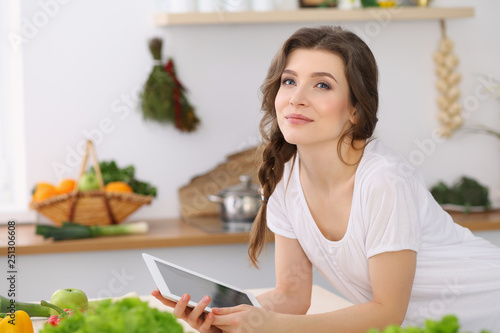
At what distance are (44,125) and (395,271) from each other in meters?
2.15

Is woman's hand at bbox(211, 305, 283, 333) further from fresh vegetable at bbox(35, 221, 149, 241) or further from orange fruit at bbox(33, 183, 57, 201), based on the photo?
orange fruit at bbox(33, 183, 57, 201)

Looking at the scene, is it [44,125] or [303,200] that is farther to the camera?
[44,125]

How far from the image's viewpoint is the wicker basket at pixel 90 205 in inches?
108

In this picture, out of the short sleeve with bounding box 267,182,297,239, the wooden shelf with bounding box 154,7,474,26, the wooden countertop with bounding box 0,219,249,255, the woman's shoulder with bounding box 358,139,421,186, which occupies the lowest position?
the wooden countertop with bounding box 0,219,249,255

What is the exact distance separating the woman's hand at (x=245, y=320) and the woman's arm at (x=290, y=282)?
30 centimetres

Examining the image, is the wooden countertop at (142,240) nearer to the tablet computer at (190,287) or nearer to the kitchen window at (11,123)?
the kitchen window at (11,123)

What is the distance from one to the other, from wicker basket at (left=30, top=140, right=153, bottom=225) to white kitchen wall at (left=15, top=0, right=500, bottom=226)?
342mm

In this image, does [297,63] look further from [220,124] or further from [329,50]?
[220,124]

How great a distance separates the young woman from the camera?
1392 mm

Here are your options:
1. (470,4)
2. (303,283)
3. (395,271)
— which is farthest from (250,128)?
(395,271)

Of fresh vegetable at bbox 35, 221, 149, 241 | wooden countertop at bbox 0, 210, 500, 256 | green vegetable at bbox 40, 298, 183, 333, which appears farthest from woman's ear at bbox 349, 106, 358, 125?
fresh vegetable at bbox 35, 221, 149, 241

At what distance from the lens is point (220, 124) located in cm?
324

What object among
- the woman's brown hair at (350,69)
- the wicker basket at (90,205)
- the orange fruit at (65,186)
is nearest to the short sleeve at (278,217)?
the woman's brown hair at (350,69)

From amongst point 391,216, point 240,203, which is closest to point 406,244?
point 391,216
